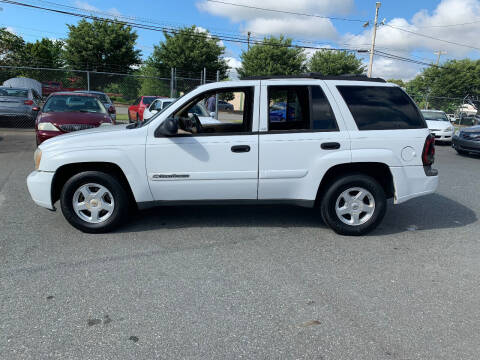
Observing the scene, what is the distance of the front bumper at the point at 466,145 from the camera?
37.9 ft

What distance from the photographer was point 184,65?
35844 millimetres

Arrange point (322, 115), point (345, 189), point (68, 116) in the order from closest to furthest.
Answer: point (322, 115), point (345, 189), point (68, 116)

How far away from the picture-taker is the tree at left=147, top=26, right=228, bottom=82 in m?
35.4

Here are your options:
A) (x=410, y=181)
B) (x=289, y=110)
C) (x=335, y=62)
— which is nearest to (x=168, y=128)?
(x=289, y=110)

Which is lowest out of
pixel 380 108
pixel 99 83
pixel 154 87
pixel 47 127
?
pixel 47 127

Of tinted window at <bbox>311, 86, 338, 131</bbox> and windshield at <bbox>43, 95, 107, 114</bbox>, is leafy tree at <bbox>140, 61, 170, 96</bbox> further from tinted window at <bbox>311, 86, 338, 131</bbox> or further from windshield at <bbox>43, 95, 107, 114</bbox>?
tinted window at <bbox>311, 86, 338, 131</bbox>

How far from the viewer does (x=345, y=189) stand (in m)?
4.38

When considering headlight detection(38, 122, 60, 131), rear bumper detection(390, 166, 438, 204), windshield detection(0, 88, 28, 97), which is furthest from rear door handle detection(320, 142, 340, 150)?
windshield detection(0, 88, 28, 97)

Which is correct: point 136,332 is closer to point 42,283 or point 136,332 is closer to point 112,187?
point 42,283

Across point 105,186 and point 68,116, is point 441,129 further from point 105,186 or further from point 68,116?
point 105,186

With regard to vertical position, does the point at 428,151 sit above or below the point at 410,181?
above

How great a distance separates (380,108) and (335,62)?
133ft

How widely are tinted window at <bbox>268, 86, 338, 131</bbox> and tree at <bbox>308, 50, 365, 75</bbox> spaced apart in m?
39.5

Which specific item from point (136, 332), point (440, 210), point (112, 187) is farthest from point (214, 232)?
point (440, 210)
